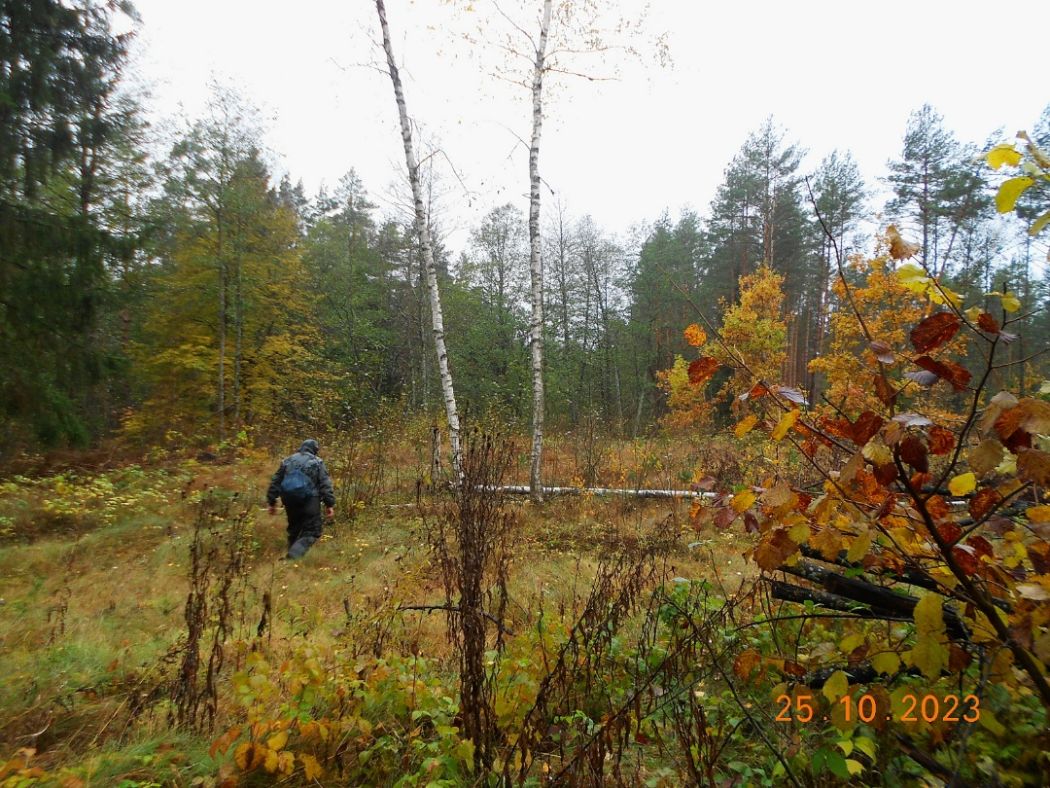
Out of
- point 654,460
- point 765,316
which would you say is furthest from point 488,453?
point 765,316

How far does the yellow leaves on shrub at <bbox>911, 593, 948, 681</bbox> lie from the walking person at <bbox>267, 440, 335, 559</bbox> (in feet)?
21.6

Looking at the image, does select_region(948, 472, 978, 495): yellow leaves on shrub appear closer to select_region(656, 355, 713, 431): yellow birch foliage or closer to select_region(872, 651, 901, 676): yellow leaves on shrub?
select_region(872, 651, 901, 676): yellow leaves on shrub

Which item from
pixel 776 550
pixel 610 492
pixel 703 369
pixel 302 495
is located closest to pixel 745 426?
pixel 703 369

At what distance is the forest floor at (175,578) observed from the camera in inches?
97.5

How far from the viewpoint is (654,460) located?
32.7 feet

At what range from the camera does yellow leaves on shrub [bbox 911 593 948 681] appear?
124 cm

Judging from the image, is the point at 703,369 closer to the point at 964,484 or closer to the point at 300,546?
the point at 964,484

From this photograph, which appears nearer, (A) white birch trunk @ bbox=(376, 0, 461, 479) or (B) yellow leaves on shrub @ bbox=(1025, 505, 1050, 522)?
(B) yellow leaves on shrub @ bbox=(1025, 505, 1050, 522)

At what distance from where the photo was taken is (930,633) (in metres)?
1.25

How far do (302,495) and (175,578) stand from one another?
5.22 feet

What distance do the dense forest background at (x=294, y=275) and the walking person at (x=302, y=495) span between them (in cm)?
385

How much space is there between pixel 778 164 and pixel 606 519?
19.3 meters

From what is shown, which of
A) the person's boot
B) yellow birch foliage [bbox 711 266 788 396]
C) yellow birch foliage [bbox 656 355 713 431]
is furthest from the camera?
yellow birch foliage [bbox 656 355 713 431]

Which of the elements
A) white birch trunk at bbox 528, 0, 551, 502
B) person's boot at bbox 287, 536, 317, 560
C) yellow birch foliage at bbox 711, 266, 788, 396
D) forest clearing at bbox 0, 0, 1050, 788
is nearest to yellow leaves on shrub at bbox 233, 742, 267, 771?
forest clearing at bbox 0, 0, 1050, 788
